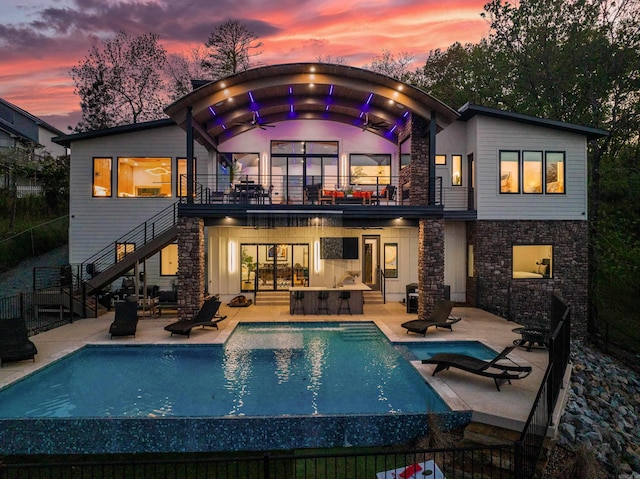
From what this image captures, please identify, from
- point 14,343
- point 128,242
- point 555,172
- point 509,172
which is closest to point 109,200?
point 128,242

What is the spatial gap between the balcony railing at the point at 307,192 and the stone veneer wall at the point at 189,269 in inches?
65.7

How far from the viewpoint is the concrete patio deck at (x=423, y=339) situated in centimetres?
676

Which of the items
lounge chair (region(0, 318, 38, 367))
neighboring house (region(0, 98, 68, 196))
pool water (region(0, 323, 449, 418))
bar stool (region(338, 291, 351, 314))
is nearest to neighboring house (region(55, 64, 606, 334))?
A: bar stool (region(338, 291, 351, 314))

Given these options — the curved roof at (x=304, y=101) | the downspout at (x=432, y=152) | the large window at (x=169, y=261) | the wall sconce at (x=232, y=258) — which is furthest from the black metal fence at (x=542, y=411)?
the large window at (x=169, y=261)

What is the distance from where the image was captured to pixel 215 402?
7.06 m

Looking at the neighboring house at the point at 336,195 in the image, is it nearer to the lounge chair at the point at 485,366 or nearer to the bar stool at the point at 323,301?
the bar stool at the point at 323,301

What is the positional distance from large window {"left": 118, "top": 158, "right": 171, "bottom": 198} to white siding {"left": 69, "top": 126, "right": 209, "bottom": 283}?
227 mm

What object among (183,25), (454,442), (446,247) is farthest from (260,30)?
(454,442)

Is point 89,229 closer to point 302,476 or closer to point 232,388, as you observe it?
point 232,388

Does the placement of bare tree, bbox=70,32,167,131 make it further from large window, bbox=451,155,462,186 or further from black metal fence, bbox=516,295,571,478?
black metal fence, bbox=516,295,571,478

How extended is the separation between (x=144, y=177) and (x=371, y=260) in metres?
10.9

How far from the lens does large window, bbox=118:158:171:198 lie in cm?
1656

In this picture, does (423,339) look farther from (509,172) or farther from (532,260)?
(509,172)

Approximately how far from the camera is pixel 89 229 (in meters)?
16.4
